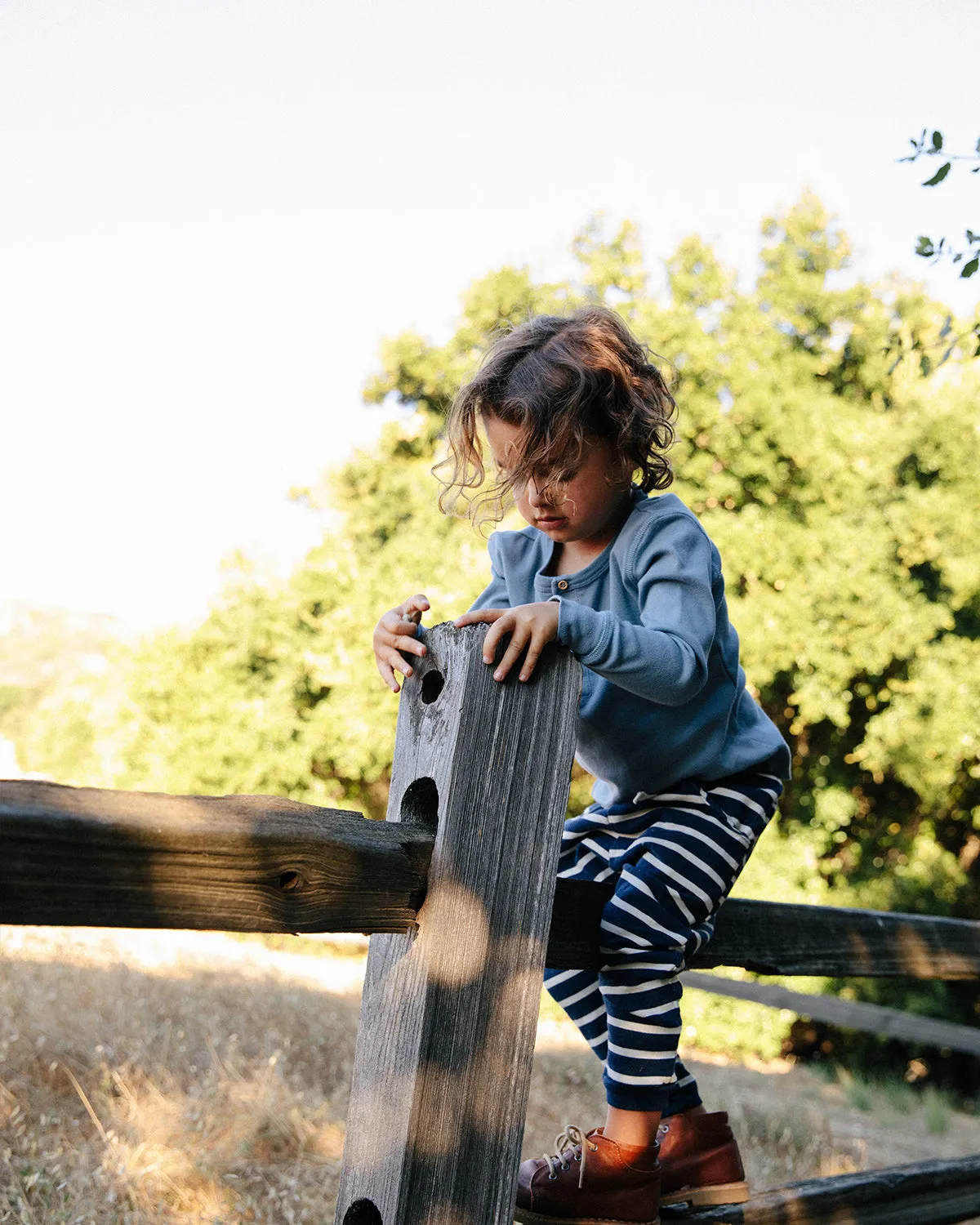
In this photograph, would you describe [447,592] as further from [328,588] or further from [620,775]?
[620,775]

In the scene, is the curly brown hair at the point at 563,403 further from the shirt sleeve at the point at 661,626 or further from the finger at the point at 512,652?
the finger at the point at 512,652

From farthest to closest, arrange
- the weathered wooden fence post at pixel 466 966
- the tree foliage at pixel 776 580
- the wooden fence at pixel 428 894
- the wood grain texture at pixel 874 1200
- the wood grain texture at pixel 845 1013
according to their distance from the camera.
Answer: the tree foliage at pixel 776 580 → the wood grain texture at pixel 845 1013 → the wood grain texture at pixel 874 1200 → the weathered wooden fence post at pixel 466 966 → the wooden fence at pixel 428 894

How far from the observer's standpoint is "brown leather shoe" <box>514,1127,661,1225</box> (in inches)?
71.7

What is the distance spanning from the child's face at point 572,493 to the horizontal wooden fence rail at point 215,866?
66cm

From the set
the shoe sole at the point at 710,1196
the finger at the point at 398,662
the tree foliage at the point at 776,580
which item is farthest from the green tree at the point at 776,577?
the finger at the point at 398,662

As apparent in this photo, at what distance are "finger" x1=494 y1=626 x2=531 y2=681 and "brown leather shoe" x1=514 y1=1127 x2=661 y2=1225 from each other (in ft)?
2.74

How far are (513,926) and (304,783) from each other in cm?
1239

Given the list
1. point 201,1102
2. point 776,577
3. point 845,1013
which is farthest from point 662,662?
point 776,577

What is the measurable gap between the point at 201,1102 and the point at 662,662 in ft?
8.32

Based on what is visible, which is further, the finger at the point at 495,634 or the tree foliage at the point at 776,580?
the tree foliage at the point at 776,580

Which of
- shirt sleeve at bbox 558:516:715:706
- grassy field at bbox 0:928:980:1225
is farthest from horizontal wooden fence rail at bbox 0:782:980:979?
grassy field at bbox 0:928:980:1225

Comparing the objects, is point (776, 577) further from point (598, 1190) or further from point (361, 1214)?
point (361, 1214)

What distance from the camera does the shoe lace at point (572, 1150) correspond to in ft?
6.08

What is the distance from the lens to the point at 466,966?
1.53 metres
